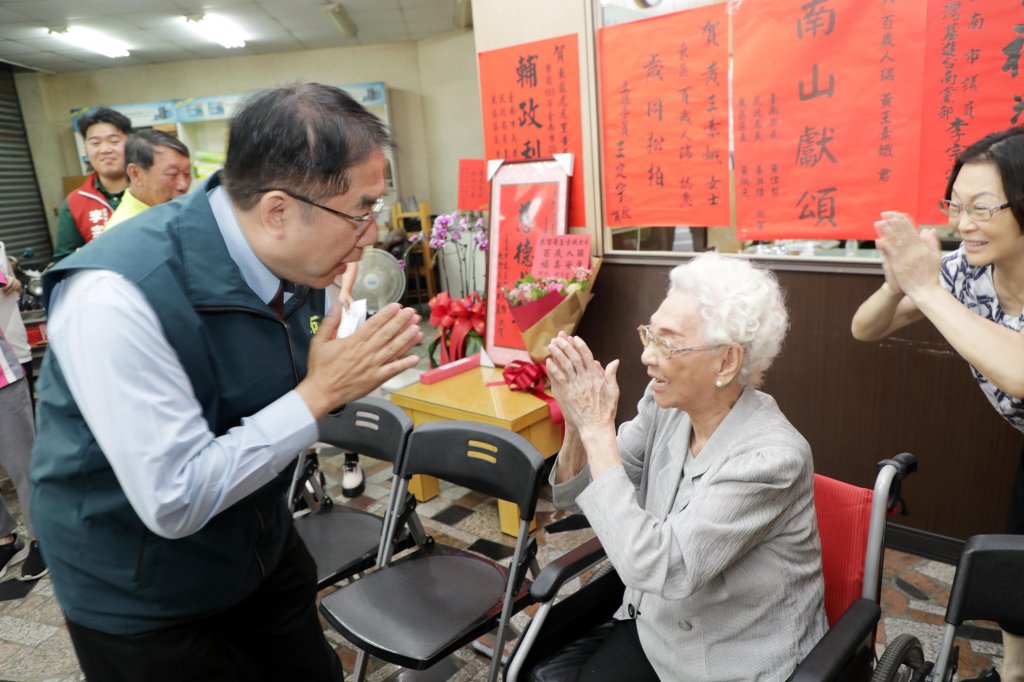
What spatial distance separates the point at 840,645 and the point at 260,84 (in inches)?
363

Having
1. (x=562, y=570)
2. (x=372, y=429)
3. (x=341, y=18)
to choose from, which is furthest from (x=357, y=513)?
(x=341, y=18)

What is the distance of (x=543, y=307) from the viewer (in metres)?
3.02

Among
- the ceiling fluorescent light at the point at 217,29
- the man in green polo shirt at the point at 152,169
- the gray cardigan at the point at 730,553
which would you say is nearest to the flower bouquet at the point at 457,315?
the man in green polo shirt at the point at 152,169

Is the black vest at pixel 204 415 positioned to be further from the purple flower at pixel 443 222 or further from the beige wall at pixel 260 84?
the beige wall at pixel 260 84

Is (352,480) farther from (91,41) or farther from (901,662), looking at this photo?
(91,41)

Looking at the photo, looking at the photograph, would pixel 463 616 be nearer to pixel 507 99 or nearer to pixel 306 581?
pixel 306 581

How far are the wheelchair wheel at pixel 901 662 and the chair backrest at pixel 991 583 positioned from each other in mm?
98

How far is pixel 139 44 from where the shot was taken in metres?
7.72

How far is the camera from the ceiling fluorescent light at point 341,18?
6.68 m

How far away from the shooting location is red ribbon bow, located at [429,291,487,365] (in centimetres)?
369

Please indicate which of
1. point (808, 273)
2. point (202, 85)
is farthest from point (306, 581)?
point (202, 85)

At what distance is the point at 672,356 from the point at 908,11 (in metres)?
1.71

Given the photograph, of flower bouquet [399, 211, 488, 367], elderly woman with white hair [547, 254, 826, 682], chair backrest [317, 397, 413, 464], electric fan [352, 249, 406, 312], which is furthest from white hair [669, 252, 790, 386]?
electric fan [352, 249, 406, 312]

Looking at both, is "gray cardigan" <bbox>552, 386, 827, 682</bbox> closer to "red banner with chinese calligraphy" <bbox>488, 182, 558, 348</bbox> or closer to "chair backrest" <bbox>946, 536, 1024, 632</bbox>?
"chair backrest" <bbox>946, 536, 1024, 632</bbox>
